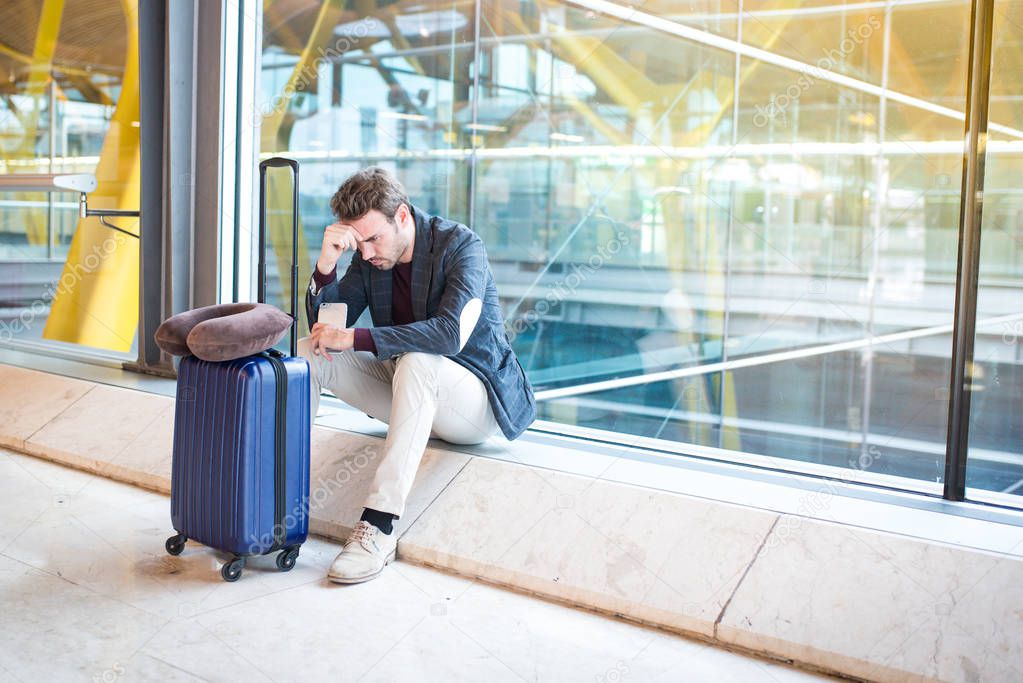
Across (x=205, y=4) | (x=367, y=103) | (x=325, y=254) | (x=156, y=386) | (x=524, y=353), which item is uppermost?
(x=367, y=103)

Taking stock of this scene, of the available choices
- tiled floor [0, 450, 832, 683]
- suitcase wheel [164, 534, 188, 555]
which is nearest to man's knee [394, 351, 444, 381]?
tiled floor [0, 450, 832, 683]

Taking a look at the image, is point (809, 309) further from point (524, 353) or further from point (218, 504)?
point (218, 504)

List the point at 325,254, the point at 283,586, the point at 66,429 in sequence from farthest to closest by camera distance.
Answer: the point at 66,429 → the point at 325,254 → the point at 283,586

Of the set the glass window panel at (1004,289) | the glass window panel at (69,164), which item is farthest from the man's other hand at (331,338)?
the glass window panel at (69,164)

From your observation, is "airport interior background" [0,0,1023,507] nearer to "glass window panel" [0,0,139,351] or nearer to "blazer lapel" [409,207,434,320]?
"glass window panel" [0,0,139,351]

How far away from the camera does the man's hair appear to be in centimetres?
237

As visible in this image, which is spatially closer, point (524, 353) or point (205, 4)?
point (205, 4)

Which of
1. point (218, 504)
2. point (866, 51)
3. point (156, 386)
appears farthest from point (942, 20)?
point (218, 504)

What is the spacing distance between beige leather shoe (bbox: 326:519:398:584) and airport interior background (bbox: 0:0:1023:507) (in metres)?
5.80

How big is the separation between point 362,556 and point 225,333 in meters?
0.63

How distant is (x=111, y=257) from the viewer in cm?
461

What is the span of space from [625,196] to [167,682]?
945 centimetres

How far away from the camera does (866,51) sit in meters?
9.45

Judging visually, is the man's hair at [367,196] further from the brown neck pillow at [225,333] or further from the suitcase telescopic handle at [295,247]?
the brown neck pillow at [225,333]
